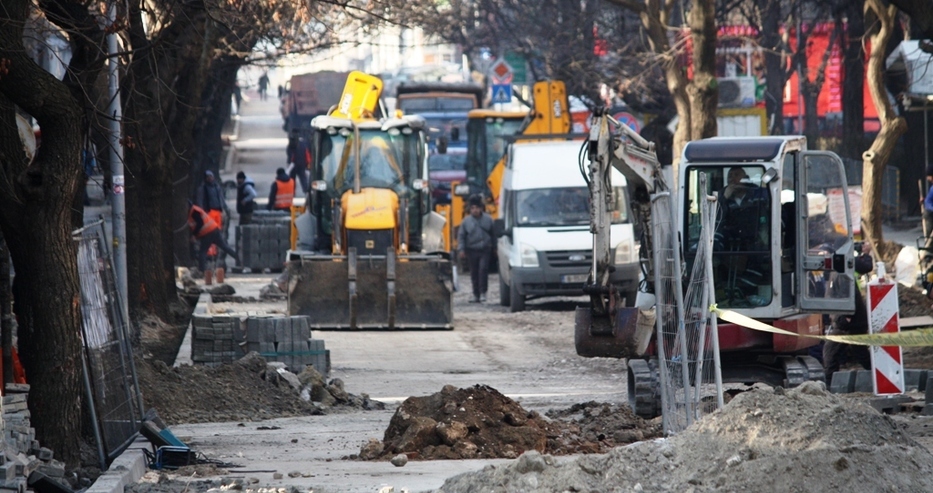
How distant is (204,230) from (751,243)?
16908 mm

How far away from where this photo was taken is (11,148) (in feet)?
28.9

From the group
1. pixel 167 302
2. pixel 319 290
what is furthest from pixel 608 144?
pixel 167 302

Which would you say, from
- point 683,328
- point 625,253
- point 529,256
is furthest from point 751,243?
point 529,256

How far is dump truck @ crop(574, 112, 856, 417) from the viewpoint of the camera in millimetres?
12234

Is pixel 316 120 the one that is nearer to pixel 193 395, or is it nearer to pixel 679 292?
pixel 193 395

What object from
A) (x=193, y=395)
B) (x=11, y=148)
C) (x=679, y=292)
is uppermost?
(x=11, y=148)

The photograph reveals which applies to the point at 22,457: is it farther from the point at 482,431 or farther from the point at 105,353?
the point at 482,431

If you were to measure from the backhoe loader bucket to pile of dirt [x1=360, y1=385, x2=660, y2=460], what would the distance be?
27.2 ft

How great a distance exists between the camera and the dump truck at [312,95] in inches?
2039

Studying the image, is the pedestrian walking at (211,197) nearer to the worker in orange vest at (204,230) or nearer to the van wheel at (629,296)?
the worker in orange vest at (204,230)

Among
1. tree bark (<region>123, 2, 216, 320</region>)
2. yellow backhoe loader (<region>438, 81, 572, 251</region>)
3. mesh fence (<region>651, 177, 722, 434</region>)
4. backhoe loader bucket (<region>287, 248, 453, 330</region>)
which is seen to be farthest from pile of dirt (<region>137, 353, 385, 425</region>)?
yellow backhoe loader (<region>438, 81, 572, 251</region>)

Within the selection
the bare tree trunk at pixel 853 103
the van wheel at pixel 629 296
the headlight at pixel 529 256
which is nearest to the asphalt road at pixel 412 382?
the headlight at pixel 529 256

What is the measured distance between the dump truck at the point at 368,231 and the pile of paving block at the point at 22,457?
1021 cm

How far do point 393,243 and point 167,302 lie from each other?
3472 millimetres
